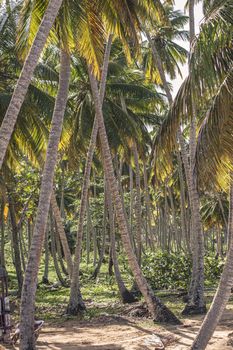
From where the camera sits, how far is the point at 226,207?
133 ft

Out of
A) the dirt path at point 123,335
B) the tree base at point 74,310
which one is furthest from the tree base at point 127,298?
the dirt path at point 123,335

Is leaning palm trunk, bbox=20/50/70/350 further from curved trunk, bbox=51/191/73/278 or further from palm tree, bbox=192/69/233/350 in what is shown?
curved trunk, bbox=51/191/73/278

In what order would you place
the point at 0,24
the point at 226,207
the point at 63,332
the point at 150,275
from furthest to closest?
the point at 226,207 → the point at 150,275 → the point at 0,24 → the point at 63,332

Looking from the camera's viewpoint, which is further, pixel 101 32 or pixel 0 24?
pixel 0 24

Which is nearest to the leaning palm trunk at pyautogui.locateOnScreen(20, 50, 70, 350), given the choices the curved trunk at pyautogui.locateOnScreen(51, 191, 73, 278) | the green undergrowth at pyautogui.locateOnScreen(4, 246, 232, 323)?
the curved trunk at pyautogui.locateOnScreen(51, 191, 73, 278)

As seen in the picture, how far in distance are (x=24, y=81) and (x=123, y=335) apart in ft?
23.4

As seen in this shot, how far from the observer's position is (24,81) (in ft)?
28.1

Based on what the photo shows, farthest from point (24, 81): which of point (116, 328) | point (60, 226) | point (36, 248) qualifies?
point (60, 226)

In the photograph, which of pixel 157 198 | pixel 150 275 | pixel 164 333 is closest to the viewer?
pixel 164 333

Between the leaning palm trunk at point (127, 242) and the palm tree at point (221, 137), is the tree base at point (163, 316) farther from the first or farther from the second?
the palm tree at point (221, 137)

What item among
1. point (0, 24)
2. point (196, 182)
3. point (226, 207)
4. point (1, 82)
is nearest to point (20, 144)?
point (1, 82)

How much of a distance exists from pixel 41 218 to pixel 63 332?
14.4ft

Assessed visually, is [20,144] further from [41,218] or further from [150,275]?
[150,275]

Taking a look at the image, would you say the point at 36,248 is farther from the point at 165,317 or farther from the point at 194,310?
the point at 194,310
